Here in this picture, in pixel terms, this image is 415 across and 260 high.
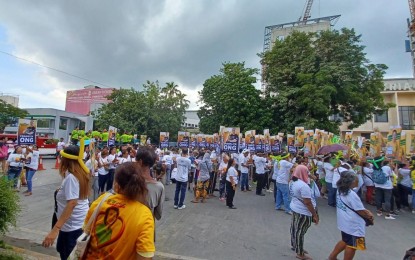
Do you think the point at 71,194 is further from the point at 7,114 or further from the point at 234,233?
the point at 7,114

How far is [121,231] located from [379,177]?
31.6 ft

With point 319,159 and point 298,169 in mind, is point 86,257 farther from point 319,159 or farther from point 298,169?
point 319,159

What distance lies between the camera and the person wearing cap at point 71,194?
2922mm

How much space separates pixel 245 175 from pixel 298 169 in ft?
22.6

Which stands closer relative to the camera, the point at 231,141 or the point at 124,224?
the point at 124,224

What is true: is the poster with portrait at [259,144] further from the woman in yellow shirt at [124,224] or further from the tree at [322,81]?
the woman in yellow shirt at [124,224]

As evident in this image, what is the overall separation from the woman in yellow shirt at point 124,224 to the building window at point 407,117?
39.0 m

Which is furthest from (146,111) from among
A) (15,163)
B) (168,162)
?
(15,163)

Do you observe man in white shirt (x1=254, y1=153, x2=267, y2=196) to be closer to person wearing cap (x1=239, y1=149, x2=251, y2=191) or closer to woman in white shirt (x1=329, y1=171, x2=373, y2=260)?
person wearing cap (x1=239, y1=149, x2=251, y2=191)

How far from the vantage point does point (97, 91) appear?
187 feet

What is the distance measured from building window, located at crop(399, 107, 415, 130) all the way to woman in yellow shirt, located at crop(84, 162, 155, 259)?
128ft

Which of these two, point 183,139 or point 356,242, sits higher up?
point 183,139

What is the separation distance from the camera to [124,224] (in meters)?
1.78

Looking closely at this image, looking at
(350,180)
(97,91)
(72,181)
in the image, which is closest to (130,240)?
(72,181)
